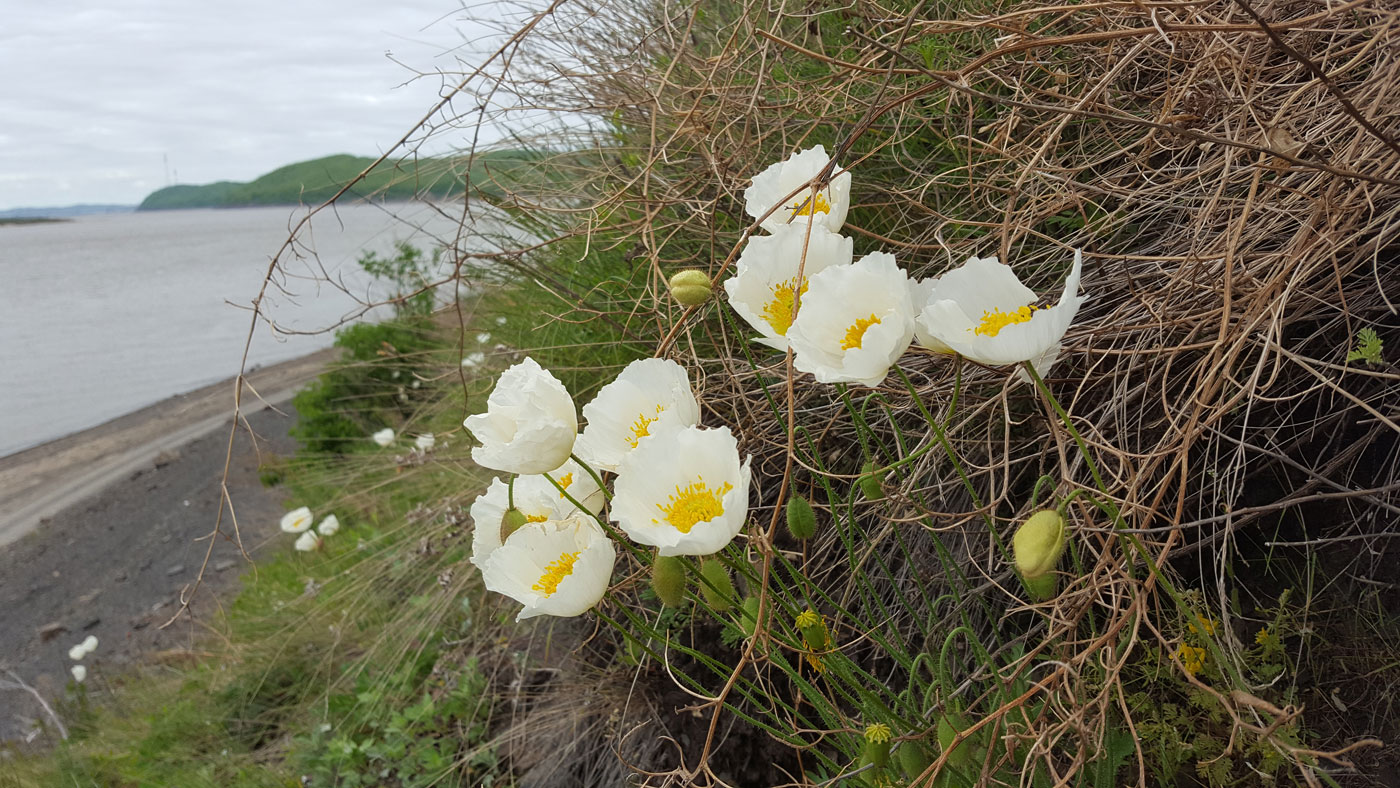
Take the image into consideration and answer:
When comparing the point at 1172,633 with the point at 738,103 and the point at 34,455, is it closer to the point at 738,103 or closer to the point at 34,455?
the point at 738,103

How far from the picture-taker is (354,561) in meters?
3.65

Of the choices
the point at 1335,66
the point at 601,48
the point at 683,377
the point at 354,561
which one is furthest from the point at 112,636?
the point at 1335,66

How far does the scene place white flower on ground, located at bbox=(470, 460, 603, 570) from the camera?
3.45ft

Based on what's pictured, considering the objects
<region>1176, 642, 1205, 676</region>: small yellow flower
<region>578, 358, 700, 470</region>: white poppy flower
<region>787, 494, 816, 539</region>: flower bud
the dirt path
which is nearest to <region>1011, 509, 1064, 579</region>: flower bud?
<region>787, 494, 816, 539</region>: flower bud

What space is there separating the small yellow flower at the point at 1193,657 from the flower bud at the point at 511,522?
38.2 inches

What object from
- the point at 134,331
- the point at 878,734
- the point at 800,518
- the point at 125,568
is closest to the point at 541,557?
the point at 800,518

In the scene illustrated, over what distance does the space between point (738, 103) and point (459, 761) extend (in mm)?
1787

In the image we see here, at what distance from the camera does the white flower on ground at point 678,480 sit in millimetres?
879

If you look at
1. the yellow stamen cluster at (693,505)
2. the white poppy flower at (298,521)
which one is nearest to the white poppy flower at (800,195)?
the yellow stamen cluster at (693,505)

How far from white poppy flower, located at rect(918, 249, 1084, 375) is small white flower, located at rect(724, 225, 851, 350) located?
14cm

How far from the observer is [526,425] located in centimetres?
90

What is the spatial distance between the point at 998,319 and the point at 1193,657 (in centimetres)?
75

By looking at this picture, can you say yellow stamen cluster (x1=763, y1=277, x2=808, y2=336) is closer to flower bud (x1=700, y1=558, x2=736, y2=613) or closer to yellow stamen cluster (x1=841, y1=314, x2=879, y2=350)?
yellow stamen cluster (x1=841, y1=314, x2=879, y2=350)

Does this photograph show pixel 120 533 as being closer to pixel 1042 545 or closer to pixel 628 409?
A: pixel 628 409
